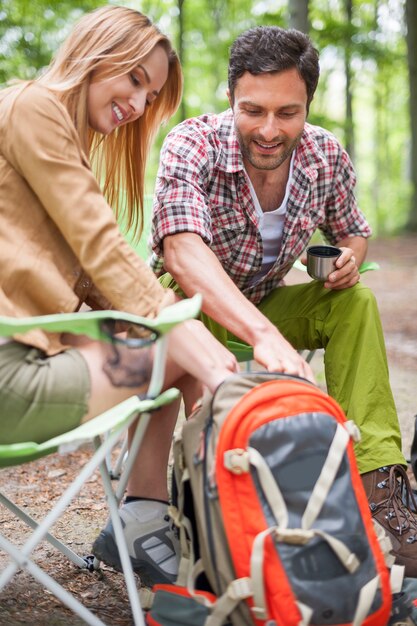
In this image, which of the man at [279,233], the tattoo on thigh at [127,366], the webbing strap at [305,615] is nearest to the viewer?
the webbing strap at [305,615]

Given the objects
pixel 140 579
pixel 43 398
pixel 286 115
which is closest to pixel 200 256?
pixel 286 115

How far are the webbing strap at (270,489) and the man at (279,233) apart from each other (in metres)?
0.34

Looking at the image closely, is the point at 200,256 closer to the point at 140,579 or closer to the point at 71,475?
the point at 140,579

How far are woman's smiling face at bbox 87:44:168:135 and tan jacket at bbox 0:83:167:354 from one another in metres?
0.18

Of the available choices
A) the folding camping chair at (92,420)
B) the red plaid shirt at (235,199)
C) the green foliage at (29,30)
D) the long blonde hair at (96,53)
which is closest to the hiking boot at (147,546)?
the folding camping chair at (92,420)

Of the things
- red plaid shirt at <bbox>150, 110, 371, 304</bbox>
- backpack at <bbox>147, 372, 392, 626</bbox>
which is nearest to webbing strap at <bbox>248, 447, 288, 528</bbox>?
backpack at <bbox>147, 372, 392, 626</bbox>

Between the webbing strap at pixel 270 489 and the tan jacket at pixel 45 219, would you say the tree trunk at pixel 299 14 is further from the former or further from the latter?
the webbing strap at pixel 270 489

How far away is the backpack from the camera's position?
63.2 inches

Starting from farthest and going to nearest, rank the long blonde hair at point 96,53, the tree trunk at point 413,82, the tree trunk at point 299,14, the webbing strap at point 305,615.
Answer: the tree trunk at point 413,82
the tree trunk at point 299,14
the long blonde hair at point 96,53
the webbing strap at point 305,615

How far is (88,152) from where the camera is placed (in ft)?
6.67

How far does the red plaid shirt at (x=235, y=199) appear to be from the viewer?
237 centimetres

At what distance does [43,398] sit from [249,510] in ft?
1.62

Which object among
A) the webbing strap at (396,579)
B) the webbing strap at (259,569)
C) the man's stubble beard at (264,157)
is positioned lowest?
the webbing strap at (396,579)

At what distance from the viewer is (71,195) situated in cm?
174
